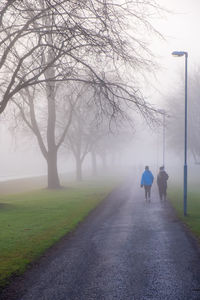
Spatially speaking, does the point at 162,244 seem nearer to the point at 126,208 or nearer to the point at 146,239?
the point at 146,239

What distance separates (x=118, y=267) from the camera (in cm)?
700

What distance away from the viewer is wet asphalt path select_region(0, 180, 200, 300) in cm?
557

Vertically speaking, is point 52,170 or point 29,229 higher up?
point 52,170

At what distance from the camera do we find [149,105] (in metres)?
12.9

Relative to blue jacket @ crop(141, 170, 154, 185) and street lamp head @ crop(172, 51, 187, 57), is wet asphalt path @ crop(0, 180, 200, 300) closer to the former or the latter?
street lamp head @ crop(172, 51, 187, 57)

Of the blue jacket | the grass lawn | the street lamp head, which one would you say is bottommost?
the grass lawn

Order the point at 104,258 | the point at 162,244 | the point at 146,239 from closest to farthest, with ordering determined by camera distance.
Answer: the point at 104,258 → the point at 162,244 → the point at 146,239

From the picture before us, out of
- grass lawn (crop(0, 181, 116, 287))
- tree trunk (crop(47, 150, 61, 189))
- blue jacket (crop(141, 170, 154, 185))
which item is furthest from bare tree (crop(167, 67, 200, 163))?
grass lawn (crop(0, 181, 116, 287))

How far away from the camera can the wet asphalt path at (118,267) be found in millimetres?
5574

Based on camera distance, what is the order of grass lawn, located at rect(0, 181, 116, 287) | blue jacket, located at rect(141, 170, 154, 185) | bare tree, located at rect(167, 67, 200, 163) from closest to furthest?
grass lawn, located at rect(0, 181, 116, 287) < blue jacket, located at rect(141, 170, 154, 185) < bare tree, located at rect(167, 67, 200, 163)

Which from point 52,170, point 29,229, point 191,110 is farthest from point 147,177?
point 191,110

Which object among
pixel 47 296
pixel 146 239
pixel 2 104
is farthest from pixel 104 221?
pixel 47 296

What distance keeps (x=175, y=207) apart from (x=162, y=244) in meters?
8.50

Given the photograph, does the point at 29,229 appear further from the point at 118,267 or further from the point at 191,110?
the point at 191,110
